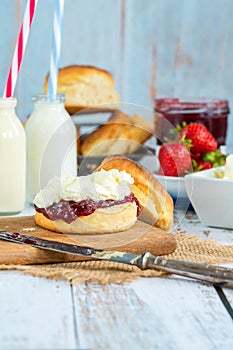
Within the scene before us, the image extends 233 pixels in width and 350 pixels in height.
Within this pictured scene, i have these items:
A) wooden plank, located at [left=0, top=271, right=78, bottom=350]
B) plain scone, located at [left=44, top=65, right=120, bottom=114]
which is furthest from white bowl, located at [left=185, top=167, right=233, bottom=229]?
plain scone, located at [left=44, top=65, right=120, bottom=114]

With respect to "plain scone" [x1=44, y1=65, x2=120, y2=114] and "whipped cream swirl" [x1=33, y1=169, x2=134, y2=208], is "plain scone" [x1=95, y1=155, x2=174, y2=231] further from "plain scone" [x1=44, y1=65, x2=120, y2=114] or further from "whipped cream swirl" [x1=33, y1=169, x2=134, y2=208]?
"plain scone" [x1=44, y1=65, x2=120, y2=114]

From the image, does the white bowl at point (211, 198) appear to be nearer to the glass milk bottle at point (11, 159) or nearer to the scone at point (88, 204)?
the scone at point (88, 204)

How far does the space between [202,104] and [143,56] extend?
A: 23.0 inches

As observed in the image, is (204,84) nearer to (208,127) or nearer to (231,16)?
(231,16)

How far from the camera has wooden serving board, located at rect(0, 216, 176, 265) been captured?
128 centimetres

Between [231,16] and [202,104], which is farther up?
[231,16]

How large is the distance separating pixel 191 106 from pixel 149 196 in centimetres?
63

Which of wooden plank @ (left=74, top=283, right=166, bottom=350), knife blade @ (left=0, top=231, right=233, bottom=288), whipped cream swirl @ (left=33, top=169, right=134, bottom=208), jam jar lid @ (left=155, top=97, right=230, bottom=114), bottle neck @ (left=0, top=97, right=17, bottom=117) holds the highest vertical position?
bottle neck @ (left=0, top=97, right=17, bottom=117)

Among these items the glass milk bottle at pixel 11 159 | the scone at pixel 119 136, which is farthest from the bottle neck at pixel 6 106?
the scone at pixel 119 136

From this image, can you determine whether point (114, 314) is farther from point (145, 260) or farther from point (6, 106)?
point (6, 106)

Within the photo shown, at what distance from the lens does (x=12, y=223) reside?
1480 millimetres

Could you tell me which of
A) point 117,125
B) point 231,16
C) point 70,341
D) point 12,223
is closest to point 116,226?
point 12,223

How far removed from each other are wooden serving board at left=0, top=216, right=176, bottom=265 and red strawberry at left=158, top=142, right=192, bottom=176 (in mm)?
299

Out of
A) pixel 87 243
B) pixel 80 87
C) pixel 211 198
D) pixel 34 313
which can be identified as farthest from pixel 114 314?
pixel 80 87
